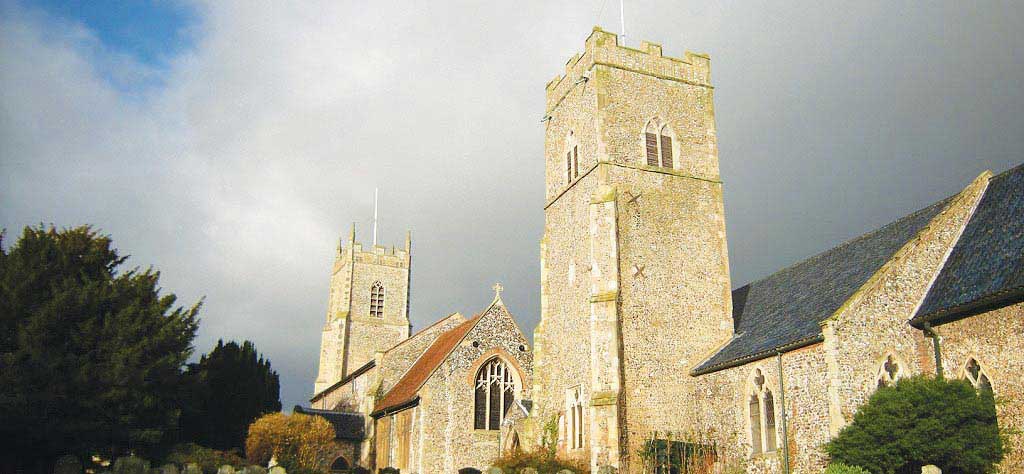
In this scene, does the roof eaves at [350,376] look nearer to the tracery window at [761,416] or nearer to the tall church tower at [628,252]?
the tall church tower at [628,252]

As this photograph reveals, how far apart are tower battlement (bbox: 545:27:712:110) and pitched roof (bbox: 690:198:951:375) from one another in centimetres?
796

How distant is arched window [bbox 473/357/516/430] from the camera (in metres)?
33.5

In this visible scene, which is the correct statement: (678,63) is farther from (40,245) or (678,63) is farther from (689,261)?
(40,245)

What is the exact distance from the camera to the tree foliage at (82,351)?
65.5ft

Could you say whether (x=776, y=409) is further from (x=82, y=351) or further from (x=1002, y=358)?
(x=82, y=351)

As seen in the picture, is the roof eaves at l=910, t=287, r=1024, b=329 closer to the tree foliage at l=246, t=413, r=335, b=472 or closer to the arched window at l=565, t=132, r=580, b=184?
the arched window at l=565, t=132, r=580, b=184

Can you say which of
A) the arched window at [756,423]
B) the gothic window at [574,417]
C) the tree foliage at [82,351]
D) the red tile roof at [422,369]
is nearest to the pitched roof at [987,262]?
the arched window at [756,423]

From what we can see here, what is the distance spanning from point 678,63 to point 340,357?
40397 mm

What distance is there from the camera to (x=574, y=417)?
25.3m

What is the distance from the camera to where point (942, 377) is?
1709 centimetres

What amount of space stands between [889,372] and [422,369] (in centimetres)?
2298

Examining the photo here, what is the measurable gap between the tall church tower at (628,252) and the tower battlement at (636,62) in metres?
0.04

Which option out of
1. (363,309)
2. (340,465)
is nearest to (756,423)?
(340,465)

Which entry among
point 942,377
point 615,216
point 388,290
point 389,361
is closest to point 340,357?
point 388,290
